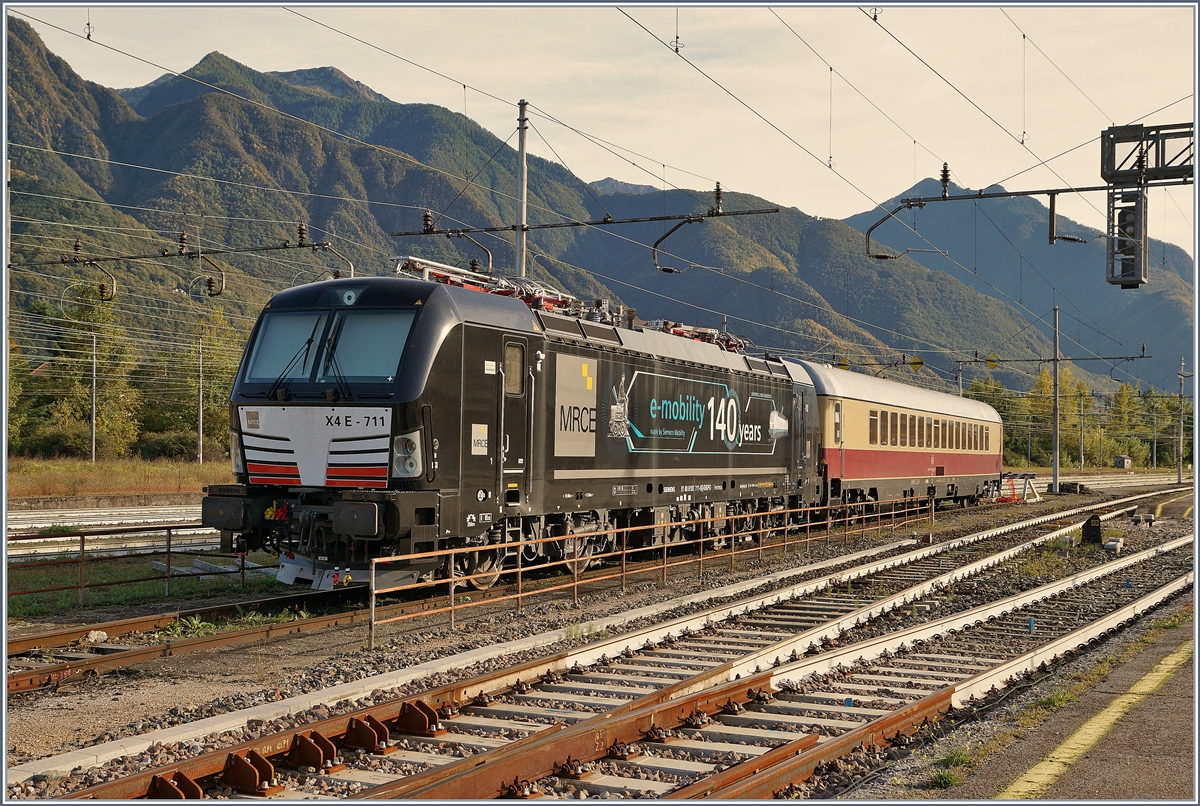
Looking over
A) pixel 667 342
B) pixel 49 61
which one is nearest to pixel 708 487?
pixel 667 342

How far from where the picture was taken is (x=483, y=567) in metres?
15.0

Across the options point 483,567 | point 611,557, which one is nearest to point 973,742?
point 483,567

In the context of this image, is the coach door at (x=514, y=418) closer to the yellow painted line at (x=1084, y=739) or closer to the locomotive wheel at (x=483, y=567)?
the locomotive wheel at (x=483, y=567)

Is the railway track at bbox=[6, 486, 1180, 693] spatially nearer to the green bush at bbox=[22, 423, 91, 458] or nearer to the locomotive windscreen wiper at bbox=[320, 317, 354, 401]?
the locomotive windscreen wiper at bbox=[320, 317, 354, 401]

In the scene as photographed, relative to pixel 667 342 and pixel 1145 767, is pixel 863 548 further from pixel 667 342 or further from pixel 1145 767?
pixel 1145 767

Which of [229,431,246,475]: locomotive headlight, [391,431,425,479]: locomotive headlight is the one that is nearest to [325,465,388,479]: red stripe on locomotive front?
→ [391,431,425,479]: locomotive headlight

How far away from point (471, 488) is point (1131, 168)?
40.6 ft

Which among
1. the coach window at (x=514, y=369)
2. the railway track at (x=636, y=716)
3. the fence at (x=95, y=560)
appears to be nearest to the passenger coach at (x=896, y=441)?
the railway track at (x=636, y=716)

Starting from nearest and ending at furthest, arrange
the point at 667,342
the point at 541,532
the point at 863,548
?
the point at 541,532 → the point at 667,342 → the point at 863,548

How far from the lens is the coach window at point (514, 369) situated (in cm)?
1451

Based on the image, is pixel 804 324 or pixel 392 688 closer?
pixel 392 688

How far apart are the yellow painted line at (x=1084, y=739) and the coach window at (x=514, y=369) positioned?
8.27m

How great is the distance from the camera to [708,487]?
2105 cm

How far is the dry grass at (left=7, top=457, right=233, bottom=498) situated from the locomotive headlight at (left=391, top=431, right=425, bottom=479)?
2705 cm
